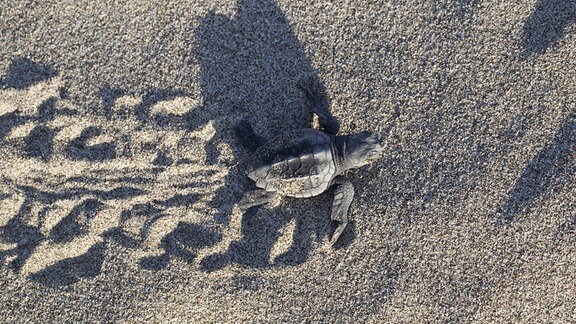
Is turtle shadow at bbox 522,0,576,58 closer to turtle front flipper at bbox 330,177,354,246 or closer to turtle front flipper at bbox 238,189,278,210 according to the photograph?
turtle front flipper at bbox 330,177,354,246

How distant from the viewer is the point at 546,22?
8.27ft

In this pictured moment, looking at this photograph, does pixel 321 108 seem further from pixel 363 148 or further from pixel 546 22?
pixel 546 22

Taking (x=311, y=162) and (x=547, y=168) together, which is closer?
(x=311, y=162)

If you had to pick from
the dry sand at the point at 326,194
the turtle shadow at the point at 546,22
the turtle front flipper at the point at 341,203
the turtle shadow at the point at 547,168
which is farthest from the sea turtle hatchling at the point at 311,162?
the turtle shadow at the point at 546,22

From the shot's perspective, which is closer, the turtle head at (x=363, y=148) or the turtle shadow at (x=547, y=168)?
the turtle head at (x=363, y=148)

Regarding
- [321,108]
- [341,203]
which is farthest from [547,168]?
[321,108]

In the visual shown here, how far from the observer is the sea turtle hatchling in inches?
93.6

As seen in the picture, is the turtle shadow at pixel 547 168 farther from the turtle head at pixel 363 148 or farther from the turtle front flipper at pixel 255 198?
the turtle front flipper at pixel 255 198

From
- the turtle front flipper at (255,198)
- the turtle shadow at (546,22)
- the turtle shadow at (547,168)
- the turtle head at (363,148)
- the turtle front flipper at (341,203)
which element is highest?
the turtle shadow at (546,22)

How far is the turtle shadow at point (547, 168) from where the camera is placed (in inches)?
99.0

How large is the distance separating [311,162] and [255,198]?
0.40m

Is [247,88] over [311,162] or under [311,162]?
over

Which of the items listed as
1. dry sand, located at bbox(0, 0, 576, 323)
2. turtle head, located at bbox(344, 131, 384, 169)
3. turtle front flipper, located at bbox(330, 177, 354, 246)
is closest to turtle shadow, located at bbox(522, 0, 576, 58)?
dry sand, located at bbox(0, 0, 576, 323)

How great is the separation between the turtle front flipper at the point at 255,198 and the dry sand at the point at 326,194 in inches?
Result: 3.3
